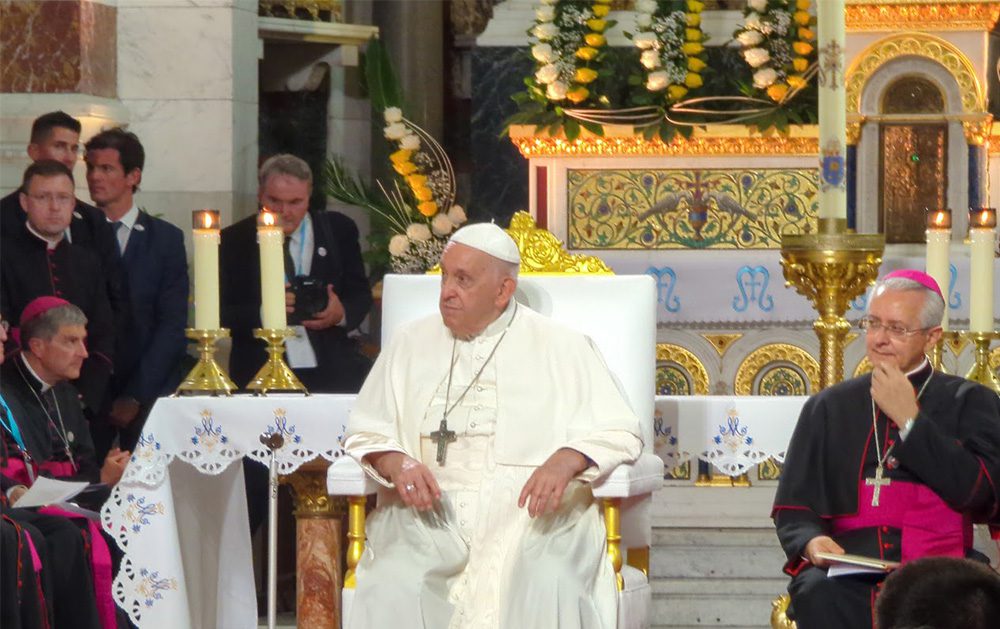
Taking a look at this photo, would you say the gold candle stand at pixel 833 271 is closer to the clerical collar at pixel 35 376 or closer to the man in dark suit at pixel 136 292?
the clerical collar at pixel 35 376

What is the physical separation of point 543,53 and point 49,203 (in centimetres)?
184

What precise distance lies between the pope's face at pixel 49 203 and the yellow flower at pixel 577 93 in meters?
1.85

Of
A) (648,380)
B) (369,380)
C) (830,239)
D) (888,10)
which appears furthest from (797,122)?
(369,380)

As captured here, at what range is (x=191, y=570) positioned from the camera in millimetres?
5961

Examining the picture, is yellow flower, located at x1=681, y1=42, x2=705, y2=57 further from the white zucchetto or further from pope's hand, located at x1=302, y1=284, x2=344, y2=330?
the white zucchetto

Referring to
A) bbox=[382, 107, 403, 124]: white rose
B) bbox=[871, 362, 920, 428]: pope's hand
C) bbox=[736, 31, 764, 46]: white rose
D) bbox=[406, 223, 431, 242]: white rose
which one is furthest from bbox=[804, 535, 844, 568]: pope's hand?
bbox=[382, 107, 403, 124]: white rose

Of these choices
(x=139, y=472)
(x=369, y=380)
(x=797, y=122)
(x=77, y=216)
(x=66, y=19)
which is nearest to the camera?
(x=369, y=380)

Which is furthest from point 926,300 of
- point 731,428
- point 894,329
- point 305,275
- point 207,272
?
point 305,275

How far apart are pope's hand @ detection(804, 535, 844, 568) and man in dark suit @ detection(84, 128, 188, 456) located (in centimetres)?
292

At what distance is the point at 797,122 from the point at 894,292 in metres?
2.63

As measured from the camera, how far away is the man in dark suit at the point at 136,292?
6984 mm

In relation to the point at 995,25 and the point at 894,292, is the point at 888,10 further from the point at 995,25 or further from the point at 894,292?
the point at 894,292

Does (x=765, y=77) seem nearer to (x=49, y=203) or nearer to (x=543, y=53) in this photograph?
(x=543, y=53)

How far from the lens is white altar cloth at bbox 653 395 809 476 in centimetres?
555
